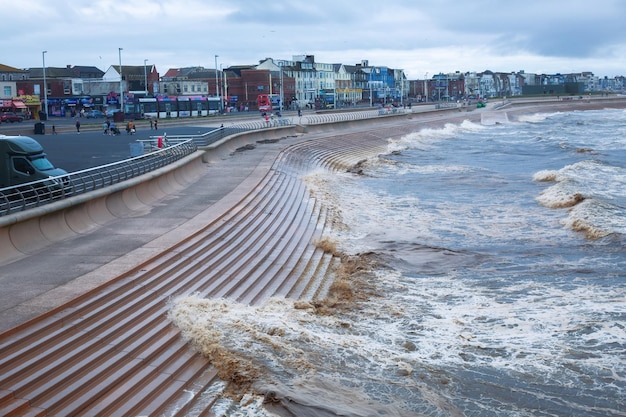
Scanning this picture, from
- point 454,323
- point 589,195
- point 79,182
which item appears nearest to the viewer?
point 454,323

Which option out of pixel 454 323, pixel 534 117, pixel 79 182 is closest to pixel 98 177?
pixel 79 182

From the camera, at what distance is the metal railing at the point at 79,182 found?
1748 cm

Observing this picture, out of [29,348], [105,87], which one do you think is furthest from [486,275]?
[105,87]

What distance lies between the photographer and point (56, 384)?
10031 millimetres

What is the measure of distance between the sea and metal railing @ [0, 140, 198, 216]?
5.80 metres

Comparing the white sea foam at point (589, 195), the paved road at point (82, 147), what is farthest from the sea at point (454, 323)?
the paved road at point (82, 147)

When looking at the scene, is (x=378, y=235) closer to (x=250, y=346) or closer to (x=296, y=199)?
(x=296, y=199)

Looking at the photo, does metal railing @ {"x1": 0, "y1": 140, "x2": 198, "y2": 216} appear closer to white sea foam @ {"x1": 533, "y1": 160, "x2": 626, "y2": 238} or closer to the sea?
the sea

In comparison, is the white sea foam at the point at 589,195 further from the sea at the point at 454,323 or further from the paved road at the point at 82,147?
the paved road at the point at 82,147

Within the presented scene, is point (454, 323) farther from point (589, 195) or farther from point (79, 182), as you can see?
point (589, 195)

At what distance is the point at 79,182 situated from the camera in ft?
78.6

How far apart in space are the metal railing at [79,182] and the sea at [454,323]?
5.80m

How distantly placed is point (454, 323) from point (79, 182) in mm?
13751

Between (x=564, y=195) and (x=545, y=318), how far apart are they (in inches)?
672
